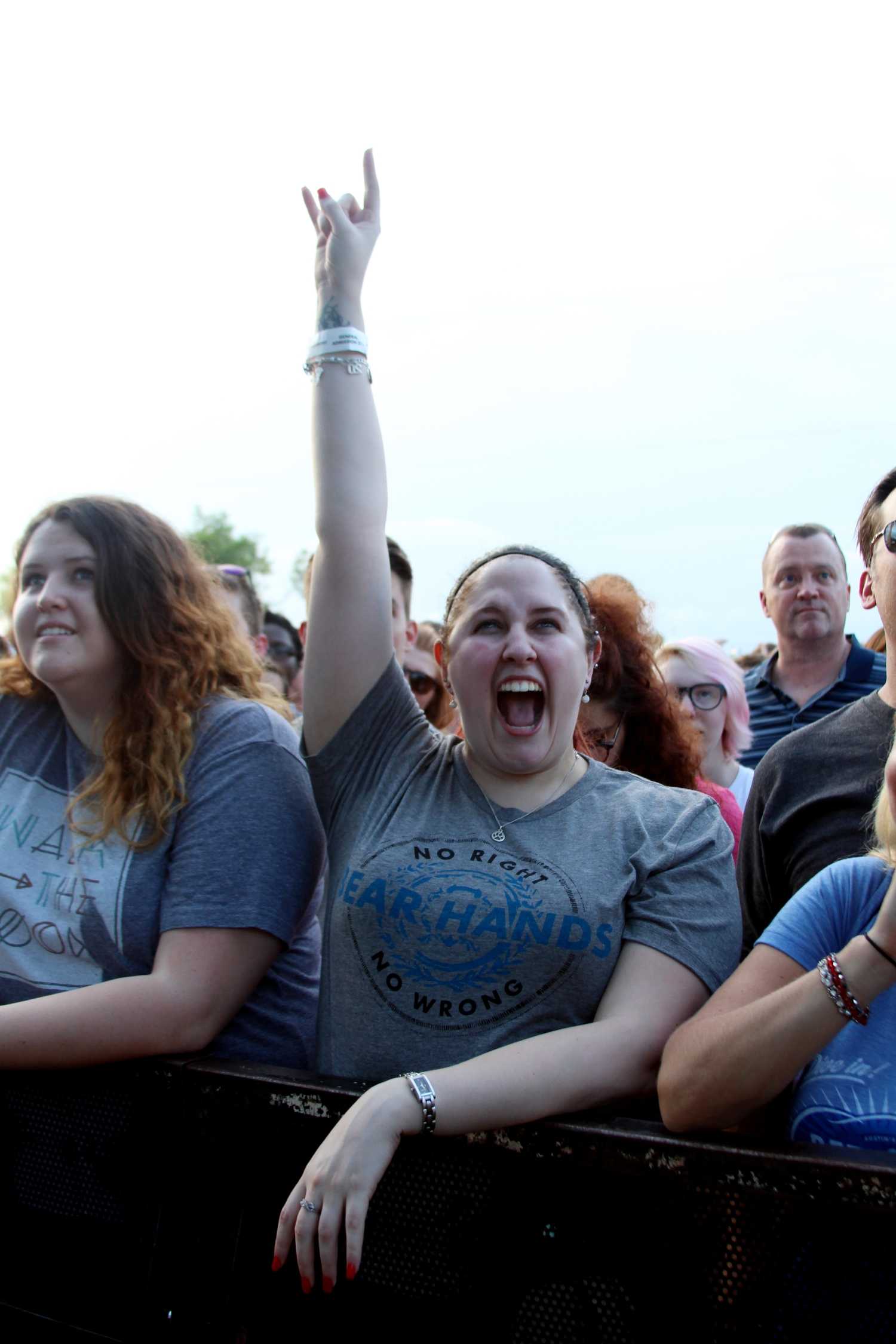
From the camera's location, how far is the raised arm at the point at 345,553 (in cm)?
210

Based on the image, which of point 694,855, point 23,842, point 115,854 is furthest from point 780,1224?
point 23,842

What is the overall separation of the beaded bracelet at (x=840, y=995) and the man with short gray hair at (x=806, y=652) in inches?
123

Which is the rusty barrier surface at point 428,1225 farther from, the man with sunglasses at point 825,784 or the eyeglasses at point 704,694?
the eyeglasses at point 704,694

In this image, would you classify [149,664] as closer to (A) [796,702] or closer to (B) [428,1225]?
(B) [428,1225]

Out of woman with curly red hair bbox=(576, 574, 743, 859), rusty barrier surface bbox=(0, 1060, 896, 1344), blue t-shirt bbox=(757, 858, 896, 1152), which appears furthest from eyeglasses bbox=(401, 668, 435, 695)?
blue t-shirt bbox=(757, 858, 896, 1152)

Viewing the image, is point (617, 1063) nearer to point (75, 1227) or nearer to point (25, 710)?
point (75, 1227)

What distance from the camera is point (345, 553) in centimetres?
211

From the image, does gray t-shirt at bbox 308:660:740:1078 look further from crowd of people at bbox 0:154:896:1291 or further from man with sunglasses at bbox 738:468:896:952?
man with sunglasses at bbox 738:468:896:952

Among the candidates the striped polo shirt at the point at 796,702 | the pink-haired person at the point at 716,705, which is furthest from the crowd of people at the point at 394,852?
the striped polo shirt at the point at 796,702

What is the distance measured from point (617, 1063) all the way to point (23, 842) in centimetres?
129

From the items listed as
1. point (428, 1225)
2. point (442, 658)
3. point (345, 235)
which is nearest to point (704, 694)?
point (442, 658)

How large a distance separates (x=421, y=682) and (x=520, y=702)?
2388 millimetres

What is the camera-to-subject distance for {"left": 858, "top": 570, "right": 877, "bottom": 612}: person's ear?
2.22 m

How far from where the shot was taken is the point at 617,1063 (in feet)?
5.40
